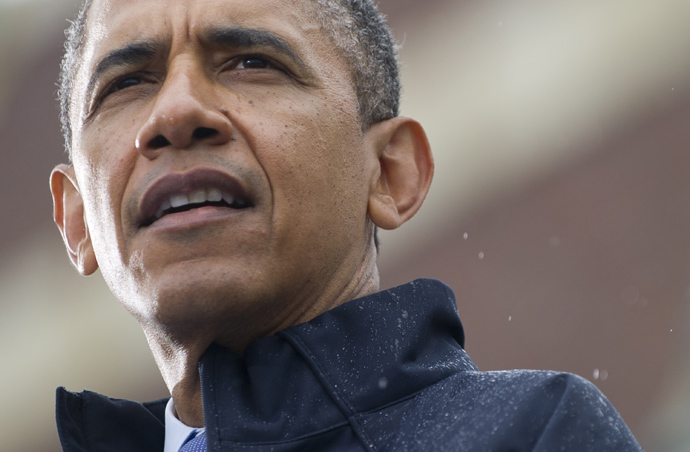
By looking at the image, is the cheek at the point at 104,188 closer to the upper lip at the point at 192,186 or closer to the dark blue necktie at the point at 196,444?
the upper lip at the point at 192,186

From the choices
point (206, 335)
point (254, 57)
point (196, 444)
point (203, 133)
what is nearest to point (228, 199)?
point (203, 133)

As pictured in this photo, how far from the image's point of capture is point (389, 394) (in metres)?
2.26

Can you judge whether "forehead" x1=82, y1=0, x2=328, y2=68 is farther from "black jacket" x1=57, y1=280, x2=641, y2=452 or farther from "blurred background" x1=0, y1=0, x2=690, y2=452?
"blurred background" x1=0, y1=0, x2=690, y2=452

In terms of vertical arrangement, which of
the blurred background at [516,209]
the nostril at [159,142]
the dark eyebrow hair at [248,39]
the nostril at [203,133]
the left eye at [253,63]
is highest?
the dark eyebrow hair at [248,39]

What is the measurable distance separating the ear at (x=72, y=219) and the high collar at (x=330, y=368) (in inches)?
27.0

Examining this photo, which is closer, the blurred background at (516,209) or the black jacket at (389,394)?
the black jacket at (389,394)

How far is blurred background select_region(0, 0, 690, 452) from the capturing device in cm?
854

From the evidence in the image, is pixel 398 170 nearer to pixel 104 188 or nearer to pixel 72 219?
pixel 104 188

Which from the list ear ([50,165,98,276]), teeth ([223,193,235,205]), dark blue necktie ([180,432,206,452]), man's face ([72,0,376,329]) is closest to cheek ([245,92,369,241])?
man's face ([72,0,376,329])

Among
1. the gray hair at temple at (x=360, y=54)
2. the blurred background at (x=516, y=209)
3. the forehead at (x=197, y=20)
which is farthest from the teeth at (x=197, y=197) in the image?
the blurred background at (x=516, y=209)

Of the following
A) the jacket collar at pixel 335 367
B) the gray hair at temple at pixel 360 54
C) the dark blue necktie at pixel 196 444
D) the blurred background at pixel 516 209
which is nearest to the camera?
the jacket collar at pixel 335 367

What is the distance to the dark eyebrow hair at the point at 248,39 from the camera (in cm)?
270

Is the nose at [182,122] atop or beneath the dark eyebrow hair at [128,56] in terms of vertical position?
beneath

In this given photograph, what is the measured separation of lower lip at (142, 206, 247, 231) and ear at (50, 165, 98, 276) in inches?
22.0
